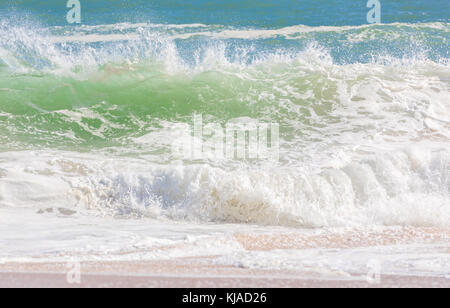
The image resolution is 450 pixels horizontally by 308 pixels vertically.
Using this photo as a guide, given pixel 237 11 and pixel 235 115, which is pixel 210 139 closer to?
pixel 235 115

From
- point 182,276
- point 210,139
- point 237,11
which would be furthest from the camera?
point 237,11

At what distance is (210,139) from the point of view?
8227 millimetres

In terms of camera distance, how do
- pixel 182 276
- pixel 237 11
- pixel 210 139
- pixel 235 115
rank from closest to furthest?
pixel 182 276 < pixel 210 139 < pixel 235 115 < pixel 237 11

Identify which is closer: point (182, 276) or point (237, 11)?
point (182, 276)

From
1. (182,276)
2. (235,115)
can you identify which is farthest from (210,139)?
(182,276)

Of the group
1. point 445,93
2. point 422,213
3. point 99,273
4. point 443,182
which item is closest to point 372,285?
point 99,273

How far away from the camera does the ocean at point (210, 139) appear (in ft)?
18.2

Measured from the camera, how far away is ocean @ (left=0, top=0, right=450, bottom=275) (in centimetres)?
554

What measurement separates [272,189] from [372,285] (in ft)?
9.81

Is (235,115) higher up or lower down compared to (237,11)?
lower down

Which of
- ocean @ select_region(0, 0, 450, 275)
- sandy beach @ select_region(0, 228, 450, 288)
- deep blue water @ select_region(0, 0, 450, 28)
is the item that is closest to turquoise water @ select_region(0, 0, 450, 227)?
ocean @ select_region(0, 0, 450, 275)

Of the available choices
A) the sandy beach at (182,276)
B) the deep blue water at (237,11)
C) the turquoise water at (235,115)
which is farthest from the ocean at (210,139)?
the deep blue water at (237,11)

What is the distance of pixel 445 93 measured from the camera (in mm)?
10227
